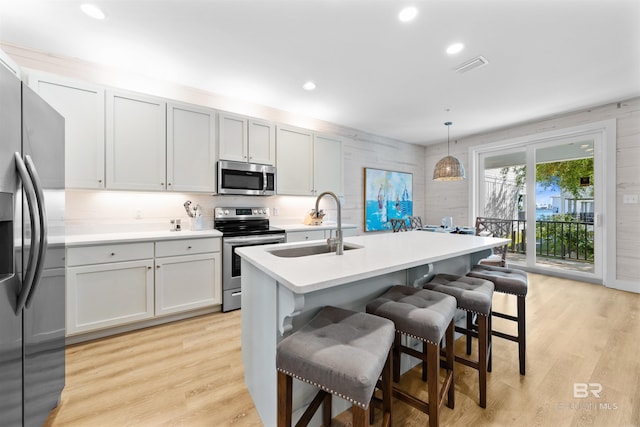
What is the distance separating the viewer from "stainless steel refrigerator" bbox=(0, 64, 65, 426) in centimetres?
103

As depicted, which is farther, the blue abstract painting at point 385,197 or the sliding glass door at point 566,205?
the blue abstract painting at point 385,197

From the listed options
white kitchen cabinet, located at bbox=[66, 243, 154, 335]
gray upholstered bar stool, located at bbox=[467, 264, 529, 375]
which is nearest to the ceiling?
white kitchen cabinet, located at bbox=[66, 243, 154, 335]

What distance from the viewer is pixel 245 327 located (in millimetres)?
1692

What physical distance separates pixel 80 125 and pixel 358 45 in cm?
265

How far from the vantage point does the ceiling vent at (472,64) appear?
2586 millimetres

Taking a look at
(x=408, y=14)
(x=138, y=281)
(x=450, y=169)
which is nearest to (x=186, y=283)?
(x=138, y=281)

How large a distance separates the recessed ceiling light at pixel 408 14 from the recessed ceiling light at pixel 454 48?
1.99ft

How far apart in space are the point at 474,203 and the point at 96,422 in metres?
5.98

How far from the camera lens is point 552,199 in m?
4.34

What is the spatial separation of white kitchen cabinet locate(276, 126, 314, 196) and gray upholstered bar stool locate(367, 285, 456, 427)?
8.10 feet

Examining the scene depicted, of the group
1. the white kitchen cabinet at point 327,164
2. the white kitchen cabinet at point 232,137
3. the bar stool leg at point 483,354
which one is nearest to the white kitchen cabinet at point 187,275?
the white kitchen cabinet at point 232,137

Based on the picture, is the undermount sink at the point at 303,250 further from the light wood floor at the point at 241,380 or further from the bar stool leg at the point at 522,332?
the bar stool leg at the point at 522,332

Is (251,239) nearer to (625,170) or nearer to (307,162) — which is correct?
(307,162)

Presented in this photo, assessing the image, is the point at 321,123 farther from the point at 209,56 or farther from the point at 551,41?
the point at 551,41
